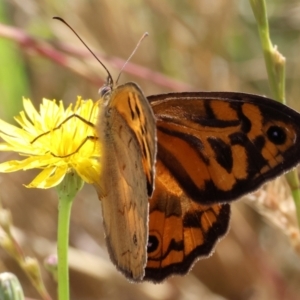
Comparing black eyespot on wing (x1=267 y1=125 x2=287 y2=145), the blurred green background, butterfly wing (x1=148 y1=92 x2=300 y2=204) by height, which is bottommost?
the blurred green background

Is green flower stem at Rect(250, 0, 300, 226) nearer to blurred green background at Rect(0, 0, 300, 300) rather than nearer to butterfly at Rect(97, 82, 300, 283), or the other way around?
butterfly at Rect(97, 82, 300, 283)

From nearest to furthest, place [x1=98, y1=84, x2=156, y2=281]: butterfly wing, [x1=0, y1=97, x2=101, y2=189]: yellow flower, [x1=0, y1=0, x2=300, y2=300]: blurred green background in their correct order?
[x1=98, y1=84, x2=156, y2=281]: butterfly wing → [x1=0, y1=97, x2=101, y2=189]: yellow flower → [x1=0, y1=0, x2=300, y2=300]: blurred green background

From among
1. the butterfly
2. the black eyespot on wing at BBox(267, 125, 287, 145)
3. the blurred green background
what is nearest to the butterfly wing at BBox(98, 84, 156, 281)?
the butterfly

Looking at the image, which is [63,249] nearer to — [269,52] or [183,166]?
[183,166]

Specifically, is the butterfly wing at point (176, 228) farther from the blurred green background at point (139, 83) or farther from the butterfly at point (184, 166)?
the blurred green background at point (139, 83)

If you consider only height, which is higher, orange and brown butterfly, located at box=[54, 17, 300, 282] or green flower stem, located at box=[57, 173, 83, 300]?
orange and brown butterfly, located at box=[54, 17, 300, 282]

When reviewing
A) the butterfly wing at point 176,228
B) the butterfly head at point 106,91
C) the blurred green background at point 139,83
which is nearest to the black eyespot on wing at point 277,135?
the butterfly wing at point 176,228

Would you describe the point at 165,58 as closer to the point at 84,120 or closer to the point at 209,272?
the point at 209,272
